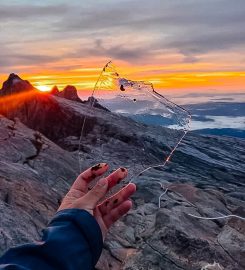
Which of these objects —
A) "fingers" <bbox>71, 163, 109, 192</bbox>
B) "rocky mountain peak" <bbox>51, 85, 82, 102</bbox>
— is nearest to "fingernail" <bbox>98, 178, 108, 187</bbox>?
"fingers" <bbox>71, 163, 109, 192</bbox>

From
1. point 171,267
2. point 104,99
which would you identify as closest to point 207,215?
point 171,267

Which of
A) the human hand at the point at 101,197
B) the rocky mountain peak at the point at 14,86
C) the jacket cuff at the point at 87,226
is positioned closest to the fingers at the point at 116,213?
the human hand at the point at 101,197

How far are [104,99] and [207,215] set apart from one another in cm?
2133

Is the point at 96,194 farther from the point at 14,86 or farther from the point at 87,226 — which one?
the point at 14,86

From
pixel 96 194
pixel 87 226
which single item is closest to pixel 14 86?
pixel 96 194

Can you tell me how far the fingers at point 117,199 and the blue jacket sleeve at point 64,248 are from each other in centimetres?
46

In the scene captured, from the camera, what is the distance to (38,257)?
345 cm

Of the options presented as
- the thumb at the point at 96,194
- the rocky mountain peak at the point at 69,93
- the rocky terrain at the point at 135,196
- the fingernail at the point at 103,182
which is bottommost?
the rocky terrain at the point at 135,196

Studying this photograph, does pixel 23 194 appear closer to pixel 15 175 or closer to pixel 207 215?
pixel 15 175

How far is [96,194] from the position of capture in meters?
4.19

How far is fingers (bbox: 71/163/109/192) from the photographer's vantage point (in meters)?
4.45

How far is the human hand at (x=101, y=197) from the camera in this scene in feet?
13.6

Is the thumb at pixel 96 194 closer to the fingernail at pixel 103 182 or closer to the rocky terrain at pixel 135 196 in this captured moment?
the fingernail at pixel 103 182

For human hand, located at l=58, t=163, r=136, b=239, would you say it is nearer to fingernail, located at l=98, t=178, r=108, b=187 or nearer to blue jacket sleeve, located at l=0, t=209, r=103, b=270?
fingernail, located at l=98, t=178, r=108, b=187
